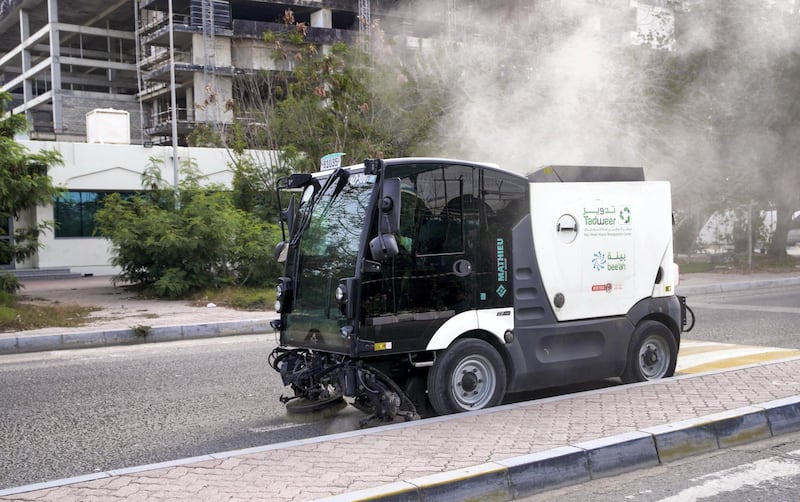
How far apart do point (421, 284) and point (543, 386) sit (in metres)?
1.41

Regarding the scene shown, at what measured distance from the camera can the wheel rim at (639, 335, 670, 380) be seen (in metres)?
6.48

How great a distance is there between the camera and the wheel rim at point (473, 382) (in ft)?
17.9

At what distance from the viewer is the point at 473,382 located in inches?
219

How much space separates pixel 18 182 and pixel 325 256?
8.59m

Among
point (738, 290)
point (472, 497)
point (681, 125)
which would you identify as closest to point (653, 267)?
point (472, 497)

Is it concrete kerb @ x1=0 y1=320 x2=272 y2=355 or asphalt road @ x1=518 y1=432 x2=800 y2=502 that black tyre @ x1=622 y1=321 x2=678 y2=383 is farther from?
concrete kerb @ x1=0 y1=320 x2=272 y2=355

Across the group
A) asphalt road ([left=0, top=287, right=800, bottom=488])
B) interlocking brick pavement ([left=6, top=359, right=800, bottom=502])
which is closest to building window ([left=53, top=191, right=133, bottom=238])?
asphalt road ([left=0, top=287, right=800, bottom=488])

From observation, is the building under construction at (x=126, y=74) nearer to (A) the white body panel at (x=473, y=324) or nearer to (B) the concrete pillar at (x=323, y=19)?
(B) the concrete pillar at (x=323, y=19)

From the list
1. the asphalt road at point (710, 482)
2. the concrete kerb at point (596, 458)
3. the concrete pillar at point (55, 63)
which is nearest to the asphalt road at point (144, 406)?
the concrete kerb at point (596, 458)

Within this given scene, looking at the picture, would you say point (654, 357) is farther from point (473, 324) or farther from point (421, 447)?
point (421, 447)

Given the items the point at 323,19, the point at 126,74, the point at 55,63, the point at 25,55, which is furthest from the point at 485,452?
the point at 25,55

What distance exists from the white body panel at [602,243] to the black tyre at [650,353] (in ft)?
0.99

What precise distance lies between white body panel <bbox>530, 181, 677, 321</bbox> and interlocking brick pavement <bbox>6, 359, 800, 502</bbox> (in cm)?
77

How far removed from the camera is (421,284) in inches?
208
